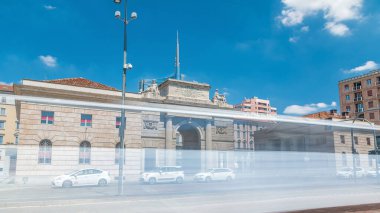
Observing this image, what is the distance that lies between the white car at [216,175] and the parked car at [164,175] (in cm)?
21

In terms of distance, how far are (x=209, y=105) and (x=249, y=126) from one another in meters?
0.57

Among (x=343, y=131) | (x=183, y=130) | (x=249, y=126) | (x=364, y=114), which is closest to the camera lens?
(x=183, y=130)

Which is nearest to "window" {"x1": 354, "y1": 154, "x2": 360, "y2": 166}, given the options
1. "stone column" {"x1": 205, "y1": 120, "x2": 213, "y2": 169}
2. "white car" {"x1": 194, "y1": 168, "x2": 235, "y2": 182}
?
"white car" {"x1": 194, "y1": 168, "x2": 235, "y2": 182}

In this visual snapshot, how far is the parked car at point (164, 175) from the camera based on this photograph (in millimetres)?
3232

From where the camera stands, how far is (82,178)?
9.55 ft

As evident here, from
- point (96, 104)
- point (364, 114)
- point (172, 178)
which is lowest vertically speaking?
point (172, 178)

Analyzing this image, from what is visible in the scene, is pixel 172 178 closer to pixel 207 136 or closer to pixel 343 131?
pixel 207 136

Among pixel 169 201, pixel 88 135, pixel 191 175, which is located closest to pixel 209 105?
pixel 191 175

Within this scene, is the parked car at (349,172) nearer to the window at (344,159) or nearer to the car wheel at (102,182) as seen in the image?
the window at (344,159)

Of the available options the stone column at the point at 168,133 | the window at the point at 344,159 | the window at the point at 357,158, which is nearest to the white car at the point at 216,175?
the stone column at the point at 168,133

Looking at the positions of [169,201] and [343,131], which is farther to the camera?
[343,131]

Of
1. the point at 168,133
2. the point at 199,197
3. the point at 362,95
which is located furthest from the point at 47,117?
the point at 362,95

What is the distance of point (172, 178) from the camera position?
3443mm

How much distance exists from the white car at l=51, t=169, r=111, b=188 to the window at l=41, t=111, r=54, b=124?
0.52m
